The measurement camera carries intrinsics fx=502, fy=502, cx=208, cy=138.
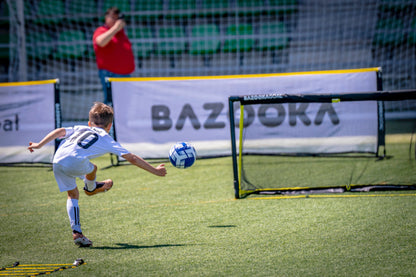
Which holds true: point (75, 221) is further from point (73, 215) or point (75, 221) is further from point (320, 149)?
point (320, 149)

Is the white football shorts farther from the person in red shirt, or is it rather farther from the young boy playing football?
the person in red shirt

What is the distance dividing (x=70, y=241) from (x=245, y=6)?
11.2m

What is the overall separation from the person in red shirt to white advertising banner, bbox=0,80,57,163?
40.9 inches

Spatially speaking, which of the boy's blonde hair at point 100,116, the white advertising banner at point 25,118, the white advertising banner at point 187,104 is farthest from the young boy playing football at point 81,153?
the white advertising banner at point 25,118

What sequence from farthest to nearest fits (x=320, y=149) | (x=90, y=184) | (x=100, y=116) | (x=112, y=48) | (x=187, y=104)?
(x=112, y=48) → (x=187, y=104) → (x=320, y=149) → (x=90, y=184) → (x=100, y=116)

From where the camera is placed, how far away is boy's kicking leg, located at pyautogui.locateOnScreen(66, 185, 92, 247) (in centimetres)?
413

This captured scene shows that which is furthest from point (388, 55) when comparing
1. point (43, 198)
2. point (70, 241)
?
point (70, 241)

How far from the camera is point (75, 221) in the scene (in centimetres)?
425

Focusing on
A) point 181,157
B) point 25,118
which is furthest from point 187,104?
point 181,157

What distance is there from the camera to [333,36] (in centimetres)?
1410

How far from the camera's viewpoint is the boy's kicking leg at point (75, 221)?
163 inches

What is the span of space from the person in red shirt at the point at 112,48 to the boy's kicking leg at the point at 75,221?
178 inches

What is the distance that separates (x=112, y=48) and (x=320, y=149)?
3991 mm

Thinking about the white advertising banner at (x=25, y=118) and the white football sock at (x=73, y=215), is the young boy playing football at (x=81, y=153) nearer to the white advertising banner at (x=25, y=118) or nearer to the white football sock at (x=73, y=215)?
the white football sock at (x=73, y=215)
